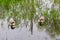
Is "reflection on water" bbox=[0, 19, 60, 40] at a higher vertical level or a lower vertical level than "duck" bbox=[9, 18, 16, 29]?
lower

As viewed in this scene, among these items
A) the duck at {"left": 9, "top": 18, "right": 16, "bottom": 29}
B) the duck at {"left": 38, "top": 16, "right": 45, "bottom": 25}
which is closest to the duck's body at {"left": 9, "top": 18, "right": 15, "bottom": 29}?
the duck at {"left": 9, "top": 18, "right": 16, "bottom": 29}

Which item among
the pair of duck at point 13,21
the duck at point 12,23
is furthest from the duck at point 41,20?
the duck at point 12,23

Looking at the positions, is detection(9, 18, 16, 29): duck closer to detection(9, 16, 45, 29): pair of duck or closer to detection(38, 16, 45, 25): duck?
detection(9, 16, 45, 29): pair of duck

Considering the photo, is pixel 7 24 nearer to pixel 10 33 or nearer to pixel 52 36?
pixel 10 33

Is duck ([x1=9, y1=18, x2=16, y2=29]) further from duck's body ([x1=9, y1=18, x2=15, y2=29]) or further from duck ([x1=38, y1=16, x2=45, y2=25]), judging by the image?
duck ([x1=38, y1=16, x2=45, y2=25])

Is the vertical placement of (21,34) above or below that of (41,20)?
below

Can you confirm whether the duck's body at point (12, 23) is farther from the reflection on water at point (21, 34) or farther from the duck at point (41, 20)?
the duck at point (41, 20)

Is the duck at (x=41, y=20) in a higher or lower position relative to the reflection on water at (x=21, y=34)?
higher

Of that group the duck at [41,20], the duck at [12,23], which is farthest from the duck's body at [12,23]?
the duck at [41,20]

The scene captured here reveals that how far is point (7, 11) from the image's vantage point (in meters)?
1.75

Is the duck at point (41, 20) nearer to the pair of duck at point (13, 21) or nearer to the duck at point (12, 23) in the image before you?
the pair of duck at point (13, 21)

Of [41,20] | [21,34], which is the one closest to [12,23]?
[21,34]

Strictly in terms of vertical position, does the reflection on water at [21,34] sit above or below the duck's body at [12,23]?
below

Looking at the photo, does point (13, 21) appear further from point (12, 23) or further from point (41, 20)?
point (41, 20)
